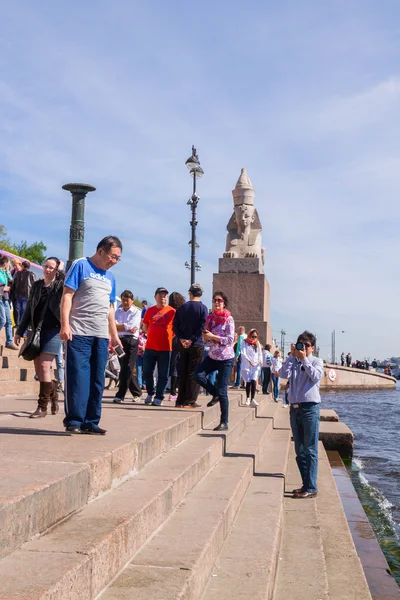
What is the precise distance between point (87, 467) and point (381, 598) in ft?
7.68

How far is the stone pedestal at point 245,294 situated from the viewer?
2072cm

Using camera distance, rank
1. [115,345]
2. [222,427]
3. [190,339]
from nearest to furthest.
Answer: [115,345], [222,427], [190,339]

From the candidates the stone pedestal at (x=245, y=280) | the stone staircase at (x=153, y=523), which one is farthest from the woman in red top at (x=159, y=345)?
the stone pedestal at (x=245, y=280)

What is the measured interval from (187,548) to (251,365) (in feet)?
29.7

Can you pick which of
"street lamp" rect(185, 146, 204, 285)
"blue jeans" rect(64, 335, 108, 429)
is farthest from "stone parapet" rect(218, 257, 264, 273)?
"blue jeans" rect(64, 335, 108, 429)

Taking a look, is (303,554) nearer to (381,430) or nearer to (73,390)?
(73,390)

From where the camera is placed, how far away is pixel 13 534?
2.41 metres

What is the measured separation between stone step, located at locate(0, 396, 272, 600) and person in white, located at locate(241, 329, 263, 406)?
23.0 ft

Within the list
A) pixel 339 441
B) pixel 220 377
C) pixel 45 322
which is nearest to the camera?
pixel 45 322

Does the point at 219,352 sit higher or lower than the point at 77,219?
lower

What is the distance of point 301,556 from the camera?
13.4 ft

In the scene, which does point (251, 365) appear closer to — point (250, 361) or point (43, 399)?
point (250, 361)

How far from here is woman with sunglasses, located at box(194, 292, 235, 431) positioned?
23.4ft

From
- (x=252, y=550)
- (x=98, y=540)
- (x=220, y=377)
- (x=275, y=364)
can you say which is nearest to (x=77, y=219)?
(x=220, y=377)
